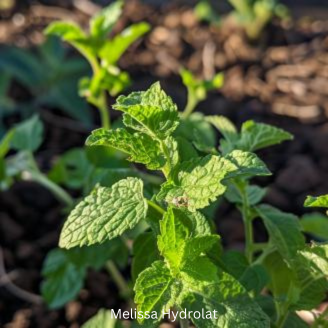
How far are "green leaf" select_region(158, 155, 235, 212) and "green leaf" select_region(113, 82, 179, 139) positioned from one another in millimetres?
59

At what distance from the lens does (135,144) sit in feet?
3.03

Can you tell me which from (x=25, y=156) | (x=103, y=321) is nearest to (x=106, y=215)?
(x=103, y=321)

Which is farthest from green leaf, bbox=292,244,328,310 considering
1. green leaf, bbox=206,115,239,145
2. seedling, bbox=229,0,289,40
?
seedling, bbox=229,0,289,40

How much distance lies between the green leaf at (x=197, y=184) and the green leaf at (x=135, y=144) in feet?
0.12

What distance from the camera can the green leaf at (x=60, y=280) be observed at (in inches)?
58.0

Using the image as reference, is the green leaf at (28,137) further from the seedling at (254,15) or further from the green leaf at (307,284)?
the seedling at (254,15)

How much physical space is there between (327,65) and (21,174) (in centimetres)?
142

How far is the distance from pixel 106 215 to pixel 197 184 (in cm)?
13

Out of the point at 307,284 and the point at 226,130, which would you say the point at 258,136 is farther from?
the point at 307,284

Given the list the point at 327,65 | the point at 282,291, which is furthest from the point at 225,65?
the point at 282,291

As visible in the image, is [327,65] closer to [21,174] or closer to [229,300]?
[21,174]

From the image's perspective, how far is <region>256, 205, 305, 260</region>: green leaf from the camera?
1.05 metres

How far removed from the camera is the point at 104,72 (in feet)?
4.86

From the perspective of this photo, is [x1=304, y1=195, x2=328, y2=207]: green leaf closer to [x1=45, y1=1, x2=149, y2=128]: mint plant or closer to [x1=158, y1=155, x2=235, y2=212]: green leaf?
[x1=158, y1=155, x2=235, y2=212]: green leaf
